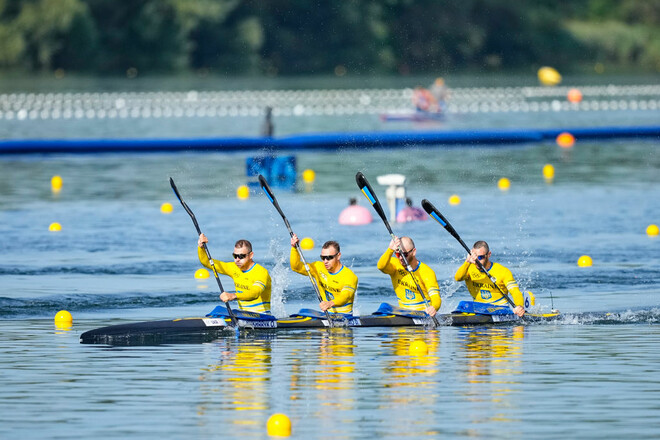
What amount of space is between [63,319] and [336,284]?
339 cm

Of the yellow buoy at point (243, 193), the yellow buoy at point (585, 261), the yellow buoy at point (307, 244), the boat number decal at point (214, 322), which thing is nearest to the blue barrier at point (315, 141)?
the yellow buoy at point (243, 193)

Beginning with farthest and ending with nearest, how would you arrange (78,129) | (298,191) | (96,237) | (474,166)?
(78,129), (474,166), (298,191), (96,237)

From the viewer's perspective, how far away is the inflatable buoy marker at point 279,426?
11.3m

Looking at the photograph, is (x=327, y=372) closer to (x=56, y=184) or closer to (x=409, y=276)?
(x=409, y=276)

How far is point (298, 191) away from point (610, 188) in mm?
7551

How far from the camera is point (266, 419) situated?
12.0 metres

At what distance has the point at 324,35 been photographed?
92.9 metres

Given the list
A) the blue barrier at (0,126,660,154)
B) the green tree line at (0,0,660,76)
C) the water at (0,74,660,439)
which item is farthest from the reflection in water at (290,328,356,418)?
the green tree line at (0,0,660,76)

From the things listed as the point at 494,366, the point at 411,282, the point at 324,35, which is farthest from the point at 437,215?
the point at 324,35

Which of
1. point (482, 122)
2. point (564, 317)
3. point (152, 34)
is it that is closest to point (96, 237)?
point (564, 317)

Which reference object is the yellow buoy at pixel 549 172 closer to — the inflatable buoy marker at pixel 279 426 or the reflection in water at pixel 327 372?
the reflection in water at pixel 327 372

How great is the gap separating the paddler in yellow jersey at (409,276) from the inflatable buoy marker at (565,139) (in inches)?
1093

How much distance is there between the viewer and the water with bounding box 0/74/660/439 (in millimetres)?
12195

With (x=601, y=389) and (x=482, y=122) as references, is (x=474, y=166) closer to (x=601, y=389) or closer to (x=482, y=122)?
(x=482, y=122)
